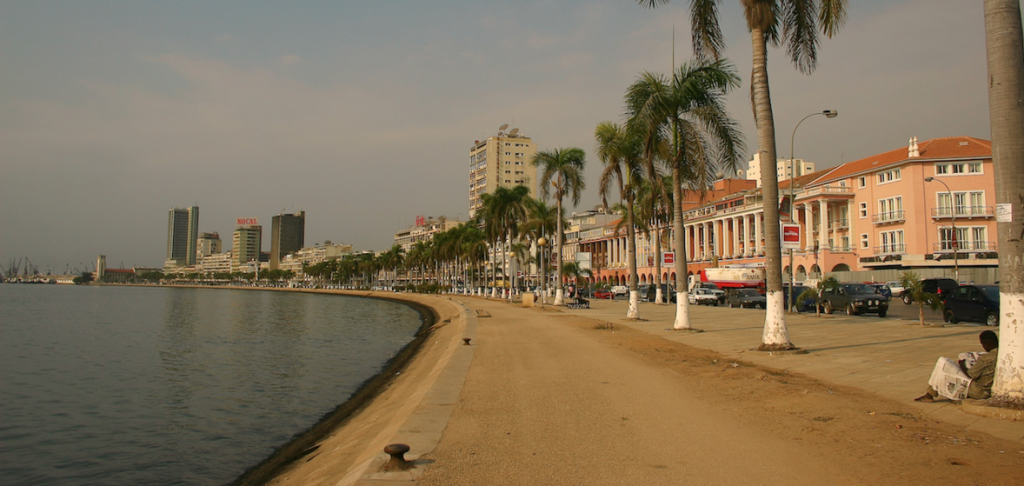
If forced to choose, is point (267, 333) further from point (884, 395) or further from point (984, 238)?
point (984, 238)

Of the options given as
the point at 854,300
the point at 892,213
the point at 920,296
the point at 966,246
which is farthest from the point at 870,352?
the point at 966,246

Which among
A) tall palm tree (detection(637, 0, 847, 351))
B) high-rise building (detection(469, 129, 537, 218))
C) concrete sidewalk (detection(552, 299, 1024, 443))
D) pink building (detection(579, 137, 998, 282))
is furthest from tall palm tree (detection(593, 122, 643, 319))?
high-rise building (detection(469, 129, 537, 218))

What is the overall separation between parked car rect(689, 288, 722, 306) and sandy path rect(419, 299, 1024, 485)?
115 feet

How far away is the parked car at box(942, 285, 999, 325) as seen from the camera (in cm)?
2000

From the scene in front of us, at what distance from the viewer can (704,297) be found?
45.0 m

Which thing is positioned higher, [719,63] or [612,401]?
[719,63]

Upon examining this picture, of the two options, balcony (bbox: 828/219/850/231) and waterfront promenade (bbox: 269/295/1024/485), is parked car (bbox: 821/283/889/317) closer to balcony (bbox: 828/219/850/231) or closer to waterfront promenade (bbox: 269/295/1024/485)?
waterfront promenade (bbox: 269/295/1024/485)

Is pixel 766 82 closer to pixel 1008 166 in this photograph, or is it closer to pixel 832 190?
pixel 1008 166

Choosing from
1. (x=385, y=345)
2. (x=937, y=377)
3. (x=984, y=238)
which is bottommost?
(x=385, y=345)

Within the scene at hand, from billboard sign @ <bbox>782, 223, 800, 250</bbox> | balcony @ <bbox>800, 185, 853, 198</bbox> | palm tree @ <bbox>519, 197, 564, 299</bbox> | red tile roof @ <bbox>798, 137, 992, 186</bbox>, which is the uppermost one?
red tile roof @ <bbox>798, 137, 992, 186</bbox>

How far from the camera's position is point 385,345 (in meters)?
31.6

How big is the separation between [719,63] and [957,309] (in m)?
11.7

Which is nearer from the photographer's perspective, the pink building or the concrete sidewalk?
the concrete sidewalk

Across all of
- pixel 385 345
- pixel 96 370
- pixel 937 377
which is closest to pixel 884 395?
pixel 937 377
